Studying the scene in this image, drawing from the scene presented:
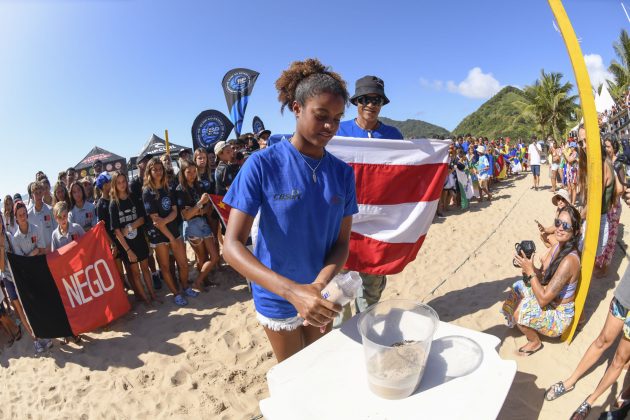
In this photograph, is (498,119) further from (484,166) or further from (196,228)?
(196,228)

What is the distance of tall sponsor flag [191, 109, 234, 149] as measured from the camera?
798 cm

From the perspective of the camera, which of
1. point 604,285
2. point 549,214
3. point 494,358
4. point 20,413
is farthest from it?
point 549,214

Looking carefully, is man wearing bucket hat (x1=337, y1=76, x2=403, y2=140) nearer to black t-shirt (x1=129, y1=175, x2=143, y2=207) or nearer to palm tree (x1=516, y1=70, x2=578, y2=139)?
black t-shirt (x1=129, y1=175, x2=143, y2=207)

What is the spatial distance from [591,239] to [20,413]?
208 inches

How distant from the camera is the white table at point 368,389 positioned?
1124 mm

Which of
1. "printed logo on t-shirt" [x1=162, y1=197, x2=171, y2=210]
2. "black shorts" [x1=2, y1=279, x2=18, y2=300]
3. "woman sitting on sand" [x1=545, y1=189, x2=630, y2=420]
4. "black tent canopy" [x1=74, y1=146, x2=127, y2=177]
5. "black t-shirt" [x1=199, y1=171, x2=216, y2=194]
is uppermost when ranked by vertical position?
"black tent canopy" [x1=74, y1=146, x2=127, y2=177]

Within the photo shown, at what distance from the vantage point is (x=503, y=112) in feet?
161

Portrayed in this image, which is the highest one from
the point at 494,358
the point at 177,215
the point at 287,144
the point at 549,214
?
the point at 287,144

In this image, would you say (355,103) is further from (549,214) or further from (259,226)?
(549,214)

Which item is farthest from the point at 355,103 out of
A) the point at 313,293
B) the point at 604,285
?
the point at 604,285

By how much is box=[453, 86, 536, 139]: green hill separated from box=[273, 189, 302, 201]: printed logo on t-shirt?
→ 4249cm

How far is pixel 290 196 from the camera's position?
148 cm

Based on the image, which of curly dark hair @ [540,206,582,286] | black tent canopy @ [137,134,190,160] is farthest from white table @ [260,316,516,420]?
black tent canopy @ [137,134,190,160]

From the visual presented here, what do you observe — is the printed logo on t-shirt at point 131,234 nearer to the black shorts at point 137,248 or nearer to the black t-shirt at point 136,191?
the black shorts at point 137,248
